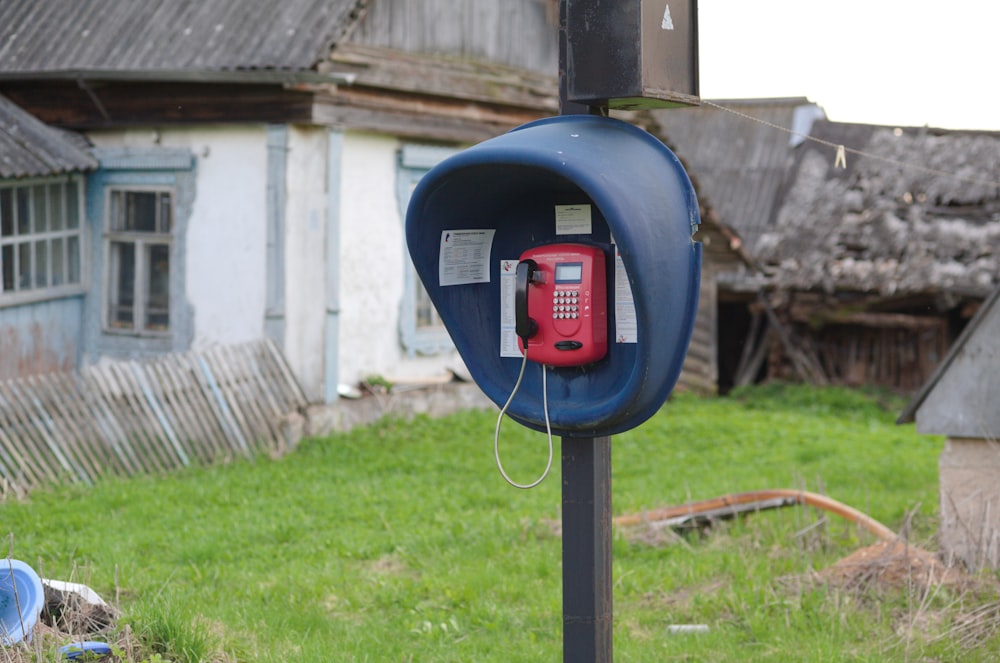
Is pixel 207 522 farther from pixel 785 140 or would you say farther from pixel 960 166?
pixel 785 140

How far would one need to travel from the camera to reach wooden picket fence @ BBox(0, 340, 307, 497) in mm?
9227

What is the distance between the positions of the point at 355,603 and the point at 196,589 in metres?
0.85

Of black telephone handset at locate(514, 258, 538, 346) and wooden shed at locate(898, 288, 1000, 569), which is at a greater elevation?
black telephone handset at locate(514, 258, 538, 346)

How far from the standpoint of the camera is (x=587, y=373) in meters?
4.43

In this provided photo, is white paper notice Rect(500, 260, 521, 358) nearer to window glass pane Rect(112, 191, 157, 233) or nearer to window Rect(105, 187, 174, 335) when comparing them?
window Rect(105, 187, 174, 335)

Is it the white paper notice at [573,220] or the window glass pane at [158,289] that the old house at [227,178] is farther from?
the white paper notice at [573,220]

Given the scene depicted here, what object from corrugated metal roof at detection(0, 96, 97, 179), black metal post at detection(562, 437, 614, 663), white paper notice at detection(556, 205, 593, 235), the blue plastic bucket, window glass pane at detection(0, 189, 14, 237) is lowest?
the blue plastic bucket

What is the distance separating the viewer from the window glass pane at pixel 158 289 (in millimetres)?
12367

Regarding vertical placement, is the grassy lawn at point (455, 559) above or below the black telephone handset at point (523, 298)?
below

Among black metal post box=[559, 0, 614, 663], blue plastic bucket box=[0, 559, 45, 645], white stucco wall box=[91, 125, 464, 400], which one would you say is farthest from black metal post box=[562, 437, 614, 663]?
white stucco wall box=[91, 125, 464, 400]

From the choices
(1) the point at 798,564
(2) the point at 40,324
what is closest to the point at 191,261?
(2) the point at 40,324

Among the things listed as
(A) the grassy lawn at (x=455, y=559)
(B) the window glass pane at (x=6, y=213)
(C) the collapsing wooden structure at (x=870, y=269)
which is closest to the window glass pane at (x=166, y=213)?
(B) the window glass pane at (x=6, y=213)

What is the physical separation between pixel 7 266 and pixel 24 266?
0.24 m

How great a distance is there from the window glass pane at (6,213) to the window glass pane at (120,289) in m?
1.15
